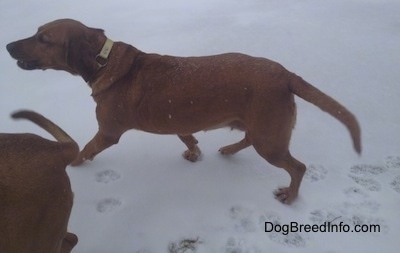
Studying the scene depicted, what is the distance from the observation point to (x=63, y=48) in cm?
280

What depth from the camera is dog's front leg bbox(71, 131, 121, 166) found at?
306 centimetres

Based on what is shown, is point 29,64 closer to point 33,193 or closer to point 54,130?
Answer: point 54,130

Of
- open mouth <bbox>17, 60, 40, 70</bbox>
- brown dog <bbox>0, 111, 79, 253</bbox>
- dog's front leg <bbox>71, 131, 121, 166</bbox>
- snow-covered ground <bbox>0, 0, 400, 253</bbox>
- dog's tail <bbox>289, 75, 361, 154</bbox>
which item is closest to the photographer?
brown dog <bbox>0, 111, 79, 253</bbox>

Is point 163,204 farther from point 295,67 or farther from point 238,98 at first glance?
point 295,67

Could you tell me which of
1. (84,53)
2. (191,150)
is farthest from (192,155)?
(84,53)

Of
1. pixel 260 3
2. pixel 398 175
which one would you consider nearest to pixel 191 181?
pixel 398 175

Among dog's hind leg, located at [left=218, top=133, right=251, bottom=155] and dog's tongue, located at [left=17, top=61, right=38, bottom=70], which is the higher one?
dog's tongue, located at [left=17, top=61, right=38, bottom=70]

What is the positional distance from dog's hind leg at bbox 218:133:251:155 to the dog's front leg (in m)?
0.99

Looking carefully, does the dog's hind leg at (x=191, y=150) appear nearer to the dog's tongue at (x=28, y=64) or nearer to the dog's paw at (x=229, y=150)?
the dog's paw at (x=229, y=150)

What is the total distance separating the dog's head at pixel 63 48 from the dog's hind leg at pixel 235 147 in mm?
1381

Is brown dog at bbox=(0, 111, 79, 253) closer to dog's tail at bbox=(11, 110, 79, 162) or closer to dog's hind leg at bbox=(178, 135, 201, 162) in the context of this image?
dog's tail at bbox=(11, 110, 79, 162)

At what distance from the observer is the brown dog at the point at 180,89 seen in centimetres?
262

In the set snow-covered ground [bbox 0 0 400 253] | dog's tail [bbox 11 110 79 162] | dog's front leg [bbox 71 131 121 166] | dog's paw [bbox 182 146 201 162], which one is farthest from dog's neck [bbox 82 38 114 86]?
dog's paw [bbox 182 146 201 162]

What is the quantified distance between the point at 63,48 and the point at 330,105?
205 cm
